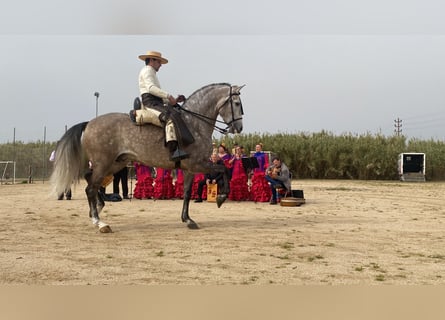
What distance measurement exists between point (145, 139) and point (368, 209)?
6270 millimetres

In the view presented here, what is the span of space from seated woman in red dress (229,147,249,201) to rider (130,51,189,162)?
194 inches

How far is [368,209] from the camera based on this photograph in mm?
10734

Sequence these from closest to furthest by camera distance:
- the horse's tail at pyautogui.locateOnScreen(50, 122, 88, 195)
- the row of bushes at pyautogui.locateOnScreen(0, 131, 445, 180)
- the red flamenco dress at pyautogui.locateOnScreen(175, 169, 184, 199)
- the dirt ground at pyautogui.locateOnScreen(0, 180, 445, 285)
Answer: the dirt ground at pyautogui.locateOnScreen(0, 180, 445, 285)
the horse's tail at pyautogui.locateOnScreen(50, 122, 88, 195)
the red flamenco dress at pyautogui.locateOnScreen(175, 169, 184, 199)
the row of bushes at pyautogui.locateOnScreen(0, 131, 445, 180)

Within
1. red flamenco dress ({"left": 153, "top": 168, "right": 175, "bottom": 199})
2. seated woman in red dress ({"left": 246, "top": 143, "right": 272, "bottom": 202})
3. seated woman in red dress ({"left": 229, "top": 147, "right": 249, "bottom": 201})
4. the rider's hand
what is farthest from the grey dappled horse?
red flamenco dress ({"left": 153, "top": 168, "right": 175, "bottom": 199})

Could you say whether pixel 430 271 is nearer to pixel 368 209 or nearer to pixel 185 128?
pixel 185 128

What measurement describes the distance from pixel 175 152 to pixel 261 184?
17.9ft

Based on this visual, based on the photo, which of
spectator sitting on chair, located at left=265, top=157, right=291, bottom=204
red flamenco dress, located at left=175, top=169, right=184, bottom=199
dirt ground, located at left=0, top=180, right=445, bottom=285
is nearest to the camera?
dirt ground, located at left=0, top=180, right=445, bottom=285

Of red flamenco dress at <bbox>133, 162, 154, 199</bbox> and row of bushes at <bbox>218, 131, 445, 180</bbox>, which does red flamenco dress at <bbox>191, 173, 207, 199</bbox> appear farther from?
row of bushes at <bbox>218, 131, 445, 180</bbox>

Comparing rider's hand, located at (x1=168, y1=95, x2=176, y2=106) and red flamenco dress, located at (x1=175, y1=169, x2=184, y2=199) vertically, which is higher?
rider's hand, located at (x1=168, y1=95, x2=176, y2=106)

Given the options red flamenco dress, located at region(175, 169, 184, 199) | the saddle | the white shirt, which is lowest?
red flamenco dress, located at region(175, 169, 184, 199)

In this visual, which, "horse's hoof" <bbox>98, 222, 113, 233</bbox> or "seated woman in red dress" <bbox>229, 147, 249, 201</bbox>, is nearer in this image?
"horse's hoof" <bbox>98, 222, 113, 233</bbox>

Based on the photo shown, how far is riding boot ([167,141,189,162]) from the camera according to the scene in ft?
23.6

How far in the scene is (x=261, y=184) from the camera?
12.3m

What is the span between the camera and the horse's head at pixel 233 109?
7.64 metres
